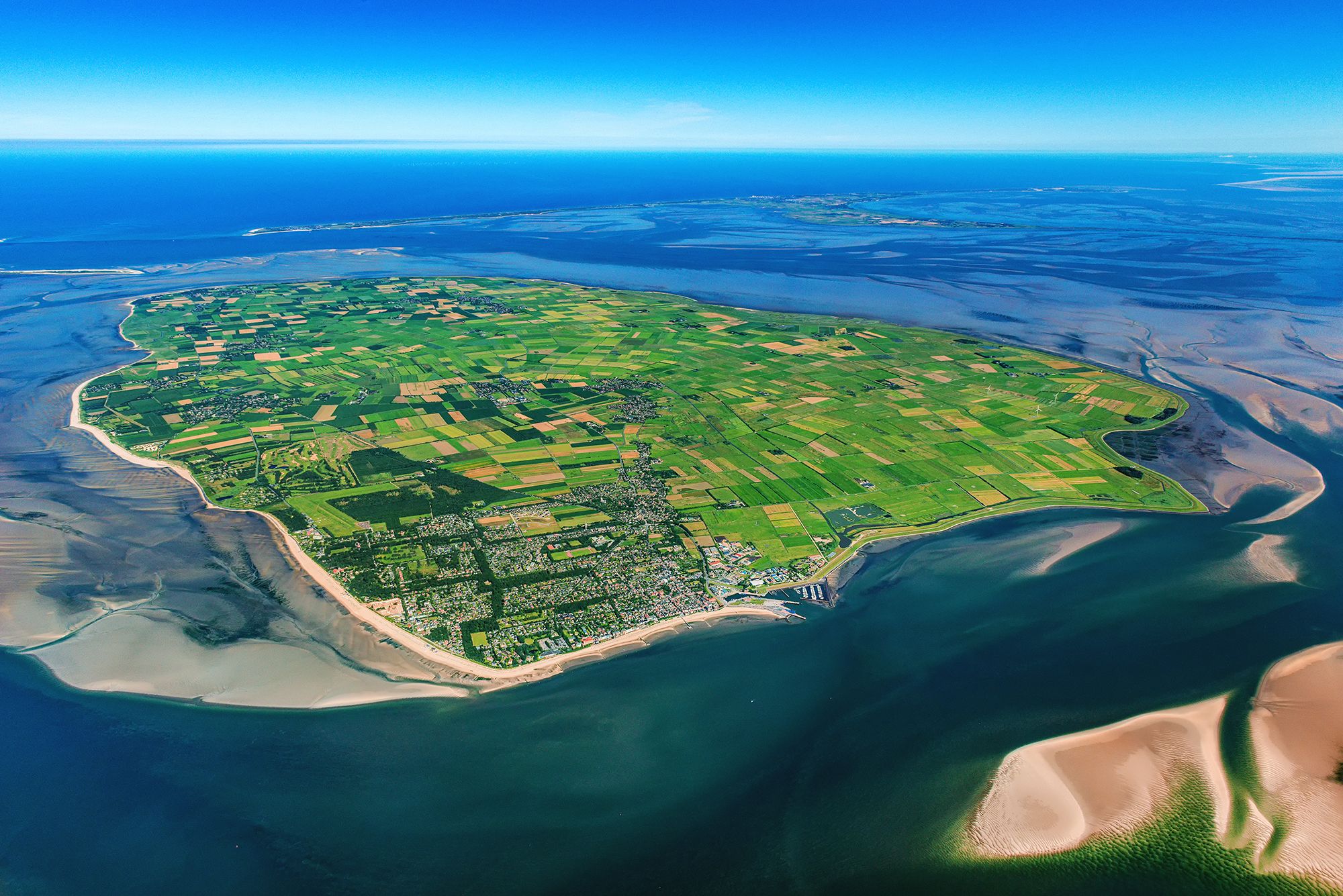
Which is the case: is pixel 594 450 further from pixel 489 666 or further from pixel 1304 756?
pixel 1304 756

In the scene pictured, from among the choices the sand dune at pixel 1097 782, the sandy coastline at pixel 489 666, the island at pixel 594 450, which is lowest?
the sand dune at pixel 1097 782

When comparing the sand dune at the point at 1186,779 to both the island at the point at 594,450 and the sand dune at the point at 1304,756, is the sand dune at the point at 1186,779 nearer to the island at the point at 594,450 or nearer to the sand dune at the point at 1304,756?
the sand dune at the point at 1304,756

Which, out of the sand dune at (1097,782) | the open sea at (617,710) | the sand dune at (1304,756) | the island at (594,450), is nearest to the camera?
the open sea at (617,710)

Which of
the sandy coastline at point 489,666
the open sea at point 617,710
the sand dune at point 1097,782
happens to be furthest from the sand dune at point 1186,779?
the sandy coastline at point 489,666

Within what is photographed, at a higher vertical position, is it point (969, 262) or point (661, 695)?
point (969, 262)

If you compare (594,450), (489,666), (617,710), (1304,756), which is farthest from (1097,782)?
(594,450)

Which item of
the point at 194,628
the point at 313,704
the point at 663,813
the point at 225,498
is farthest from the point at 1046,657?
the point at 225,498

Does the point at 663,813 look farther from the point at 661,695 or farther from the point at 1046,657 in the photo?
the point at 1046,657

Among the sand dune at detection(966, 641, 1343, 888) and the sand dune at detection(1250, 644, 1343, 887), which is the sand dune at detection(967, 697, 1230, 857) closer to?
the sand dune at detection(966, 641, 1343, 888)

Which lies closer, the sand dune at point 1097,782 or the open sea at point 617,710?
the open sea at point 617,710
